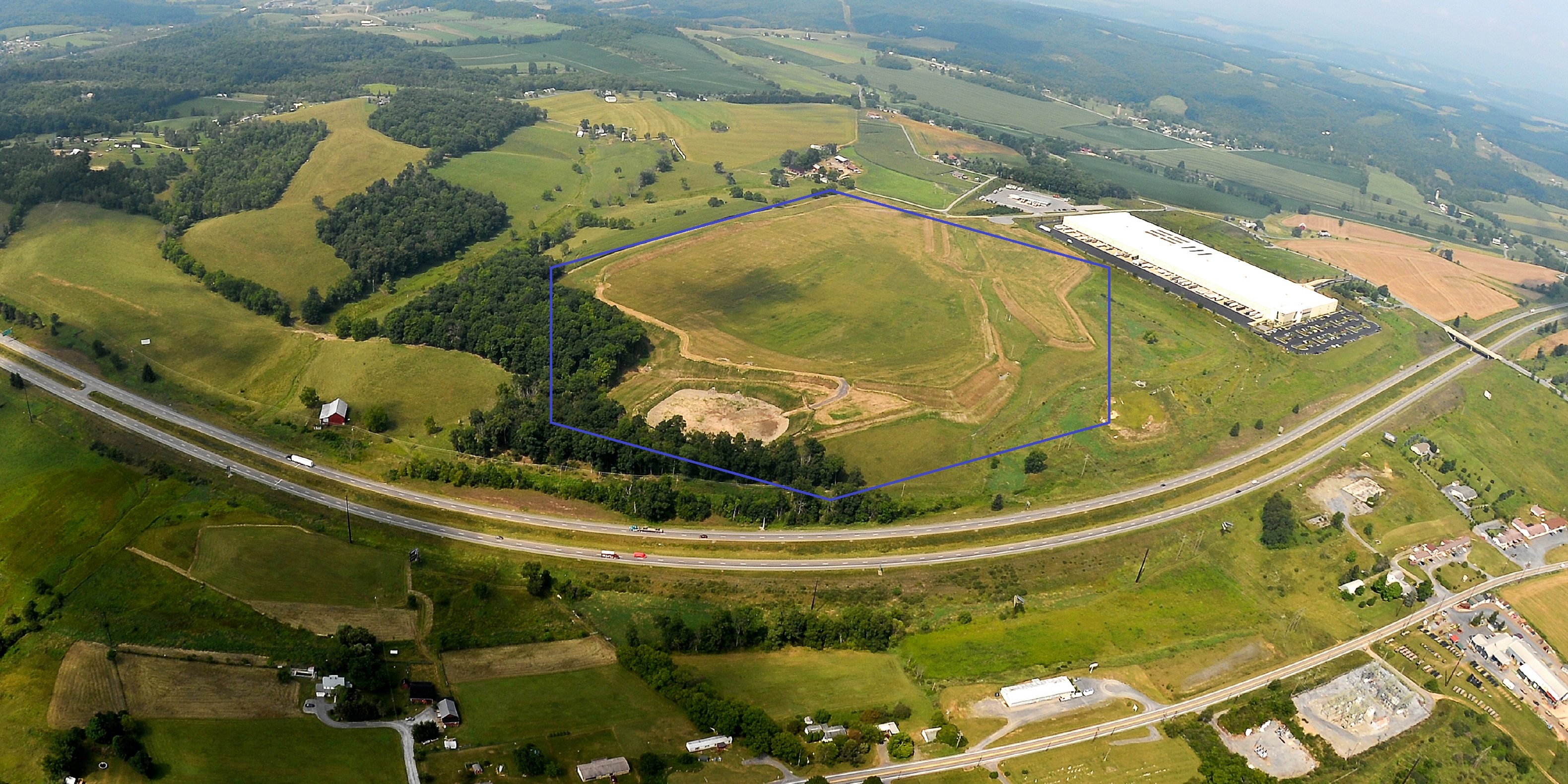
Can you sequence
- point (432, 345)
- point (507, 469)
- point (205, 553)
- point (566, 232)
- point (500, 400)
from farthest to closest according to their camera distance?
point (566, 232)
point (432, 345)
point (500, 400)
point (507, 469)
point (205, 553)

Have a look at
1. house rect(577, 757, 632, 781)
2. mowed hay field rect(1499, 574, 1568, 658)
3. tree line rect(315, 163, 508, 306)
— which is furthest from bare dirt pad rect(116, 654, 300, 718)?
mowed hay field rect(1499, 574, 1568, 658)

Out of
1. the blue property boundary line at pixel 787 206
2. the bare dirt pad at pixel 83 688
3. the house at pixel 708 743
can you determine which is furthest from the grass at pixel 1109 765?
the bare dirt pad at pixel 83 688

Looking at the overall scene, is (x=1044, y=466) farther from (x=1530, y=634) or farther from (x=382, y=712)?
(x=382, y=712)

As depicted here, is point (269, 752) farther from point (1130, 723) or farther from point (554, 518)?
point (1130, 723)

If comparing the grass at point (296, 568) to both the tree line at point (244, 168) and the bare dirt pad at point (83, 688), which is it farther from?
the tree line at point (244, 168)

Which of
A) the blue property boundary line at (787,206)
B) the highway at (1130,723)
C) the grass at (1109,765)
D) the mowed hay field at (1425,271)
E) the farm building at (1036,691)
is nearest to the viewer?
the highway at (1130,723)

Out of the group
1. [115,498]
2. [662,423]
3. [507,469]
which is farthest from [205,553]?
[662,423]

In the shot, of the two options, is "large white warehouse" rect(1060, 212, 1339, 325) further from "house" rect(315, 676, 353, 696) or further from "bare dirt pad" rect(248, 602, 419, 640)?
"house" rect(315, 676, 353, 696)
